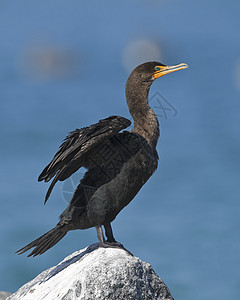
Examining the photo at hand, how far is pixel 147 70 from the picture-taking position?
23.1 ft

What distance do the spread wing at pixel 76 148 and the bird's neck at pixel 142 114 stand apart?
0.40 metres

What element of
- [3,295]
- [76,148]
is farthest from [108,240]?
[3,295]

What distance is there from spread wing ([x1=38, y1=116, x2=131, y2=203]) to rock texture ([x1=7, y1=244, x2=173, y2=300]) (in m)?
0.87

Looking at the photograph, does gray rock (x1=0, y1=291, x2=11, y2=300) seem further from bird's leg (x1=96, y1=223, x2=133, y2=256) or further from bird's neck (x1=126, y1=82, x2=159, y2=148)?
bird's neck (x1=126, y1=82, x2=159, y2=148)

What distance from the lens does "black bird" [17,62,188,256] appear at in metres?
6.17

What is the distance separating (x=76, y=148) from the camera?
20.0 ft

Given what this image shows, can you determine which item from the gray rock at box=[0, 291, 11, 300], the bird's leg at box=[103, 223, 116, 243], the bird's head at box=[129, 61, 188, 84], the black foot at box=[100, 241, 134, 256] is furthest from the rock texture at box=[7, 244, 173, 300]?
the bird's head at box=[129, 61, 188, 84]

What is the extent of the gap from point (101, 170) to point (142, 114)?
889 mm

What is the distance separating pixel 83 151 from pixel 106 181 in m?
0.51

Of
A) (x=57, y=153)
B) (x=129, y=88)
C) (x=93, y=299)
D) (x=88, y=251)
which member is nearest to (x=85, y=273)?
(x=93, y=299)

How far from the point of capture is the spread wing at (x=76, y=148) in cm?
610

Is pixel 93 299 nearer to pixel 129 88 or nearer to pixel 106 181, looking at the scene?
pixel 106 181

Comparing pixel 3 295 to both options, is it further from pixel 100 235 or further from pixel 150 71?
pixel 150 71

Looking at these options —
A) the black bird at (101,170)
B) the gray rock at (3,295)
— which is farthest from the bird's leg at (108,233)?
the gray rock at (3,295)
